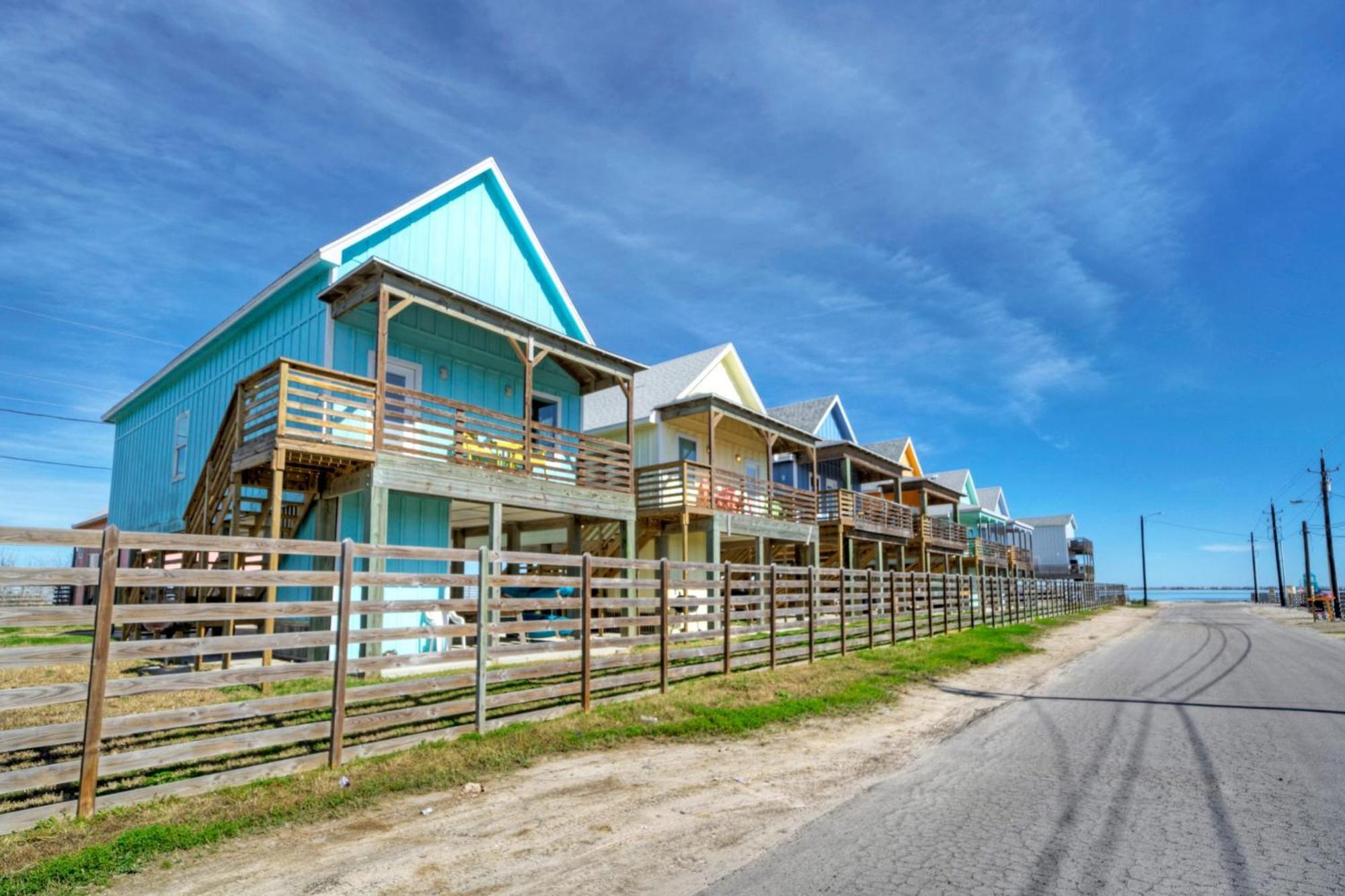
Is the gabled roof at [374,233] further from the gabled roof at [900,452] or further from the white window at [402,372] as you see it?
the gabled roof at [900,452]

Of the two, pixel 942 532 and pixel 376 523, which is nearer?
pixel 376 523

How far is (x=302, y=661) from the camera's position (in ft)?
30.3

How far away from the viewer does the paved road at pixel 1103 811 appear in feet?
14.3

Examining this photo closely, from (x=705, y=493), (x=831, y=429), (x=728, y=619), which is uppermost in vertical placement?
(x=831, y=429)

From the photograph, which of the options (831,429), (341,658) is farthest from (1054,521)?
(341,658)

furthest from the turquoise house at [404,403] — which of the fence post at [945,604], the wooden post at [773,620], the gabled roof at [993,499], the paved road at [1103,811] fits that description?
the gabled roof at [993,499]

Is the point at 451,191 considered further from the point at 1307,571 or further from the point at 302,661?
the point at 1307,571

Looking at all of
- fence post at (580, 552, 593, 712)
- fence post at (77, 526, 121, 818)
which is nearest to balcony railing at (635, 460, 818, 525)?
fence post at (580, 552, 593, 712)

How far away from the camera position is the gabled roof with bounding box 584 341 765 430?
84.5ft

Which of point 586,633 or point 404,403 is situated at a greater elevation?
point 404,403

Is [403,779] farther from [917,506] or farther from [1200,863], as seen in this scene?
[917,506]

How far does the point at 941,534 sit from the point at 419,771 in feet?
119

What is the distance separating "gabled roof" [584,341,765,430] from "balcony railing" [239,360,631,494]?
6.09 metres

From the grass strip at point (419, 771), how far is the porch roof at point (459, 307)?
26.4ft
